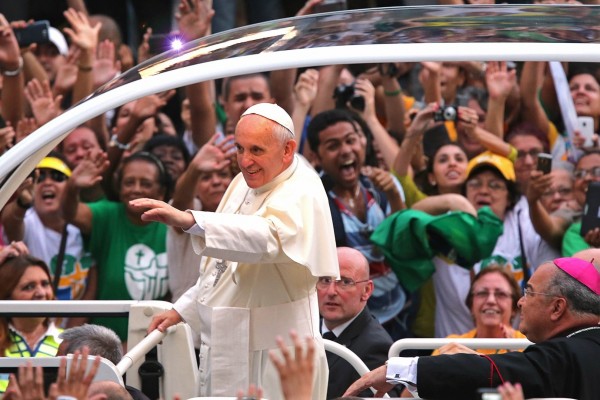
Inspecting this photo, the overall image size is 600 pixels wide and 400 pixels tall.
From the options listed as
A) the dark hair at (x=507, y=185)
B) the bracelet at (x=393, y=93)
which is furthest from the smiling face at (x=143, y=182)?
the dark hair at (x=507, y=185)

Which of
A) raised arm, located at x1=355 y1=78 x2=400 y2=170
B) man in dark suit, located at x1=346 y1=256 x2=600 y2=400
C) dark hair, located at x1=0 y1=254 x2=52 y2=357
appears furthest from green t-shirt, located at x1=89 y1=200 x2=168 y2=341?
man in dark suit, located at x1=346 y1=256 x2=600 y2=400

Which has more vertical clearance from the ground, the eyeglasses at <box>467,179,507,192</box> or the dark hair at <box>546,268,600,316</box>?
the eyeglasses at <box>467,179,507,192</box>

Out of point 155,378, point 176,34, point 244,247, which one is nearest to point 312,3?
point 176,34

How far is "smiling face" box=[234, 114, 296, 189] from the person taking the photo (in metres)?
4.66

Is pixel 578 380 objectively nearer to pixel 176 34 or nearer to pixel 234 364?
pixel 234 364

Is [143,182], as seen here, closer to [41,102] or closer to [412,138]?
[41,102]

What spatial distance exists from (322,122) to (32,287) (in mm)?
2002

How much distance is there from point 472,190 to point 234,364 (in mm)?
3125

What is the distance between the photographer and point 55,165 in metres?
7.77

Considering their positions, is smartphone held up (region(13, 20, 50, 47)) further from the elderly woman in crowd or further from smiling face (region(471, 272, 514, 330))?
smiling face (region(471, 272, 514, 330))

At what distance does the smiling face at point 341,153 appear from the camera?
746 centimetres

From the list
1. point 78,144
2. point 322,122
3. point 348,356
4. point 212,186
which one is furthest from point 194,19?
point 348,356

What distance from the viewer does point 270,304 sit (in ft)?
15.8

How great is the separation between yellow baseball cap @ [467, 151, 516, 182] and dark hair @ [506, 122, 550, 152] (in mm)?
446
